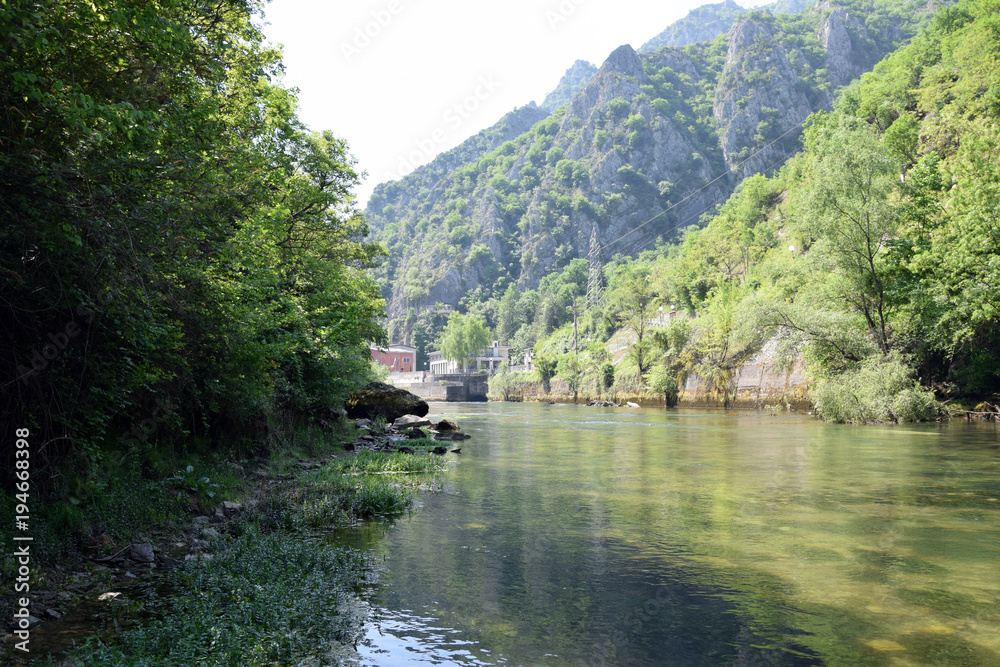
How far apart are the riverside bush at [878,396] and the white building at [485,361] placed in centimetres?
11352

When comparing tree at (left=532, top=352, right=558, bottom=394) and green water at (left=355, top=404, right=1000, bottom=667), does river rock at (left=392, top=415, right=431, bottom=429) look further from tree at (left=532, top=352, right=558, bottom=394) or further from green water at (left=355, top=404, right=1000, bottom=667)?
tree at (left=532, top=352, right=558, bottom=394)

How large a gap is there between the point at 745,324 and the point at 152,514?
38.7 metres

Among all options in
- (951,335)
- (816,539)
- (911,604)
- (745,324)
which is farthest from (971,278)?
(911,604)

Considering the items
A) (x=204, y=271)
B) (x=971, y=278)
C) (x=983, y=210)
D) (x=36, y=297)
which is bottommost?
(x=36, y=297)

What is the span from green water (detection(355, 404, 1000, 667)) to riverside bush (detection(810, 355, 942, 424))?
51.1 ft

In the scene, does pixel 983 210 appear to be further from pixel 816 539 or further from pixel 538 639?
pixel 538 639

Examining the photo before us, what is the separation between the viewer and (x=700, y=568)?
28.2ft

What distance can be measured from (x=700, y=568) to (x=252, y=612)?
5.82 meters

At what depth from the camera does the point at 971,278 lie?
3197 centimetres

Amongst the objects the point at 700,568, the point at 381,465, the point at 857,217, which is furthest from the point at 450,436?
the point at 857,217

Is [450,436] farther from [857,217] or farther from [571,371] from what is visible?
[571,371]

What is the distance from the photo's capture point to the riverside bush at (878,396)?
32.2 metres

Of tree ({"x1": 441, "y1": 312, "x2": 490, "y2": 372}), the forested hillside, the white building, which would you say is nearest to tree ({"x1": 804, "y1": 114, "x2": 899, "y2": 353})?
the forested hillside

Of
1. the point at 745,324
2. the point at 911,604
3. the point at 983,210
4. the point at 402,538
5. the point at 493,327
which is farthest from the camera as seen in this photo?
the point at 493,327
